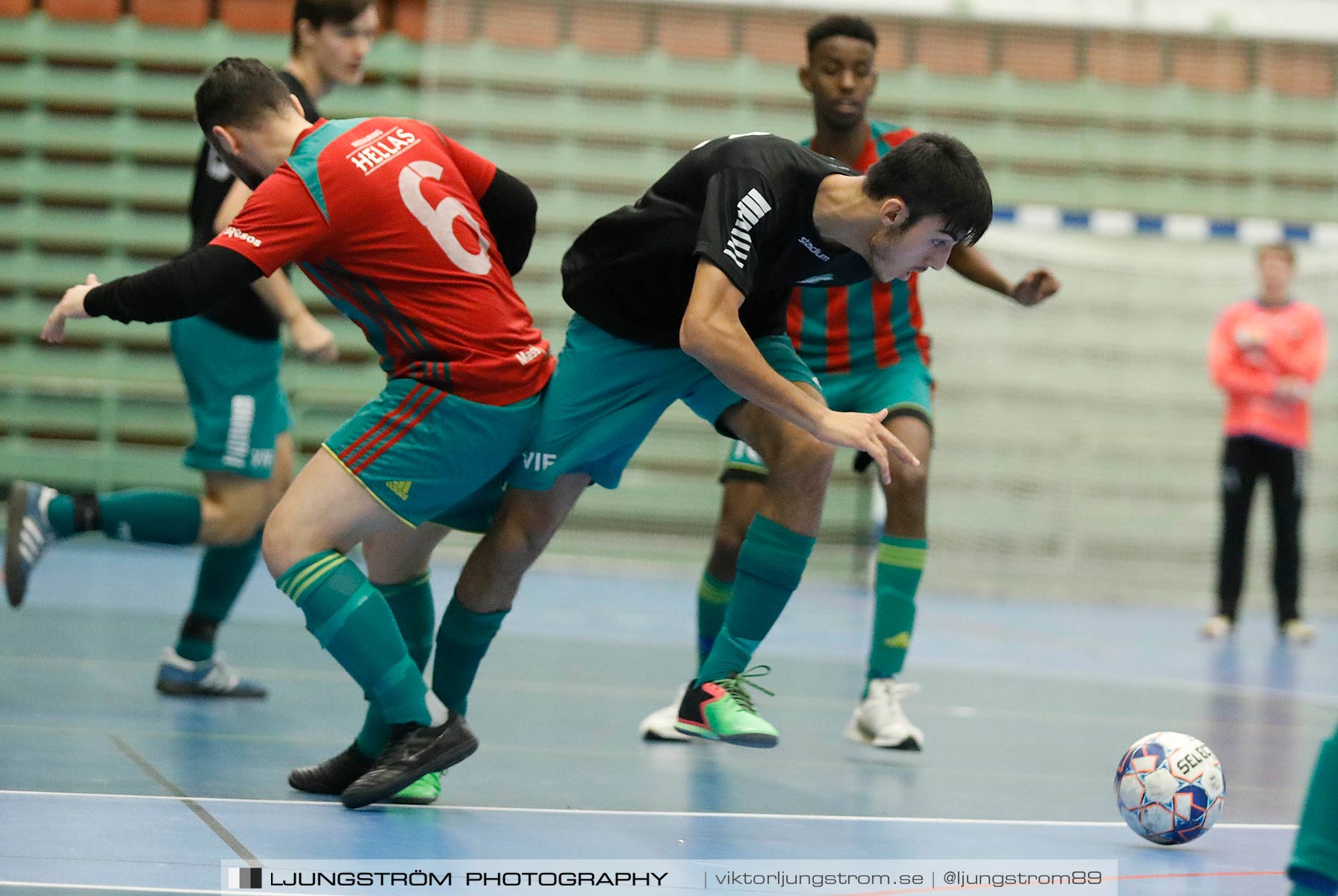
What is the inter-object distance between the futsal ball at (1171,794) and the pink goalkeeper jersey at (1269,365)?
562 cm

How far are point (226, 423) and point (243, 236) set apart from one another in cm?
170

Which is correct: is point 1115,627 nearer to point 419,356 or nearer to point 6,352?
point 419,356

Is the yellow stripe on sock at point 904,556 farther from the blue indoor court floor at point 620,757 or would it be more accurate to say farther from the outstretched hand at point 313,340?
the outstretched hand at point 313,340

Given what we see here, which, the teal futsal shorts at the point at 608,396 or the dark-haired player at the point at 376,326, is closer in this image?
the dark-haired player at the point at 376,326

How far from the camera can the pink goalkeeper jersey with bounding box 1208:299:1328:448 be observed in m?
8.34

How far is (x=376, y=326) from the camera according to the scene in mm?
3242

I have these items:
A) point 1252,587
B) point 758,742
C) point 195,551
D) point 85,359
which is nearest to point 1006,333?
point 1252,587

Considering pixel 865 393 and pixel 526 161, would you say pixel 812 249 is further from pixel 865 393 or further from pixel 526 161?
pixel 526 161

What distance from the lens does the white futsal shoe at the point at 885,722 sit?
4.16 metres

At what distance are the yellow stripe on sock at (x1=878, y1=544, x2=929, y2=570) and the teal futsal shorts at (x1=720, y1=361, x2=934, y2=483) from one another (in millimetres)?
359

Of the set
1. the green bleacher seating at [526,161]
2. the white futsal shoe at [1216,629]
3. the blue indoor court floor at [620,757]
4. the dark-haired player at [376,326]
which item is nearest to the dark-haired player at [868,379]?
the blue indoor court floor at [620,757]

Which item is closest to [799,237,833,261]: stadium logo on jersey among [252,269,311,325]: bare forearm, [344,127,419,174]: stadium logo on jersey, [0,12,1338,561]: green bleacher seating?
[344,127,419,174]: stadium logo on jersey

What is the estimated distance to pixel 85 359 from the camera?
34.1 feet

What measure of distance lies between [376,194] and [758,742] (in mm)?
1305
